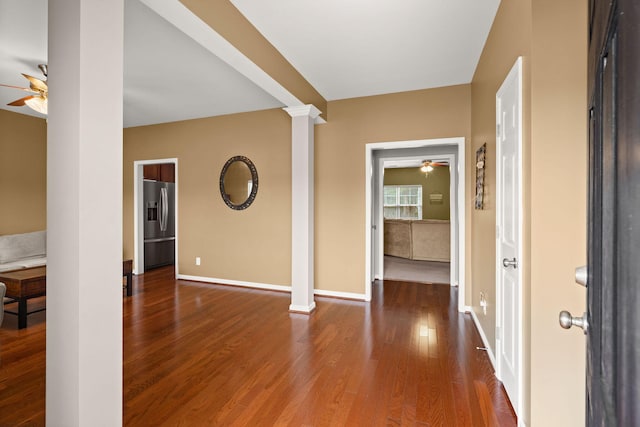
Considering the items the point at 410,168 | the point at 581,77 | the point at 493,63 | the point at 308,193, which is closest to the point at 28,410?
the point at 308,193

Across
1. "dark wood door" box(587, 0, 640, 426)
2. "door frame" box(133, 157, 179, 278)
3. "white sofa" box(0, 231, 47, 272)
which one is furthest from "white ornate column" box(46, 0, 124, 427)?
"door frame" box(133, 157, 179, 278)

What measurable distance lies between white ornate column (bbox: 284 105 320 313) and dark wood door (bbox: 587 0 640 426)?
3.09 metres

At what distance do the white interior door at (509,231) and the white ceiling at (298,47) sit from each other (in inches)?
35.8

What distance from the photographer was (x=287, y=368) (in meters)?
2.32

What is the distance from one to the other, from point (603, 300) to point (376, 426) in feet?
5.25

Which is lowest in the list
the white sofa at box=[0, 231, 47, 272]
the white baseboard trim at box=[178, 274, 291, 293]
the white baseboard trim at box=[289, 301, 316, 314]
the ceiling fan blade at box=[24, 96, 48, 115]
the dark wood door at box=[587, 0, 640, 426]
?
the white baseboard trim at box=[289, 301, 316, 314]

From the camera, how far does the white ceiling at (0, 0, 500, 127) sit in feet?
7.29

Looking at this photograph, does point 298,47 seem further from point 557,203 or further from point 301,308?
point 301,308

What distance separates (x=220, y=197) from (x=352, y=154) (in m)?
2.25

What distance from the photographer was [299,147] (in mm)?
3652

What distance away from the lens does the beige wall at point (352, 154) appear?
3.74 m

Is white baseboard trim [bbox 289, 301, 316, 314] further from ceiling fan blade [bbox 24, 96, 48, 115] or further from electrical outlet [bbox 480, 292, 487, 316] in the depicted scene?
ceiling fan blade [bbox 24, 96, 48, 115]

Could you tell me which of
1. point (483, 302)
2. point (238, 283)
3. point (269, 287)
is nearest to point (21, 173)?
point (238, 283)

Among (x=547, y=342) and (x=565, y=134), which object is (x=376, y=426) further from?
(x=565, y=134)
